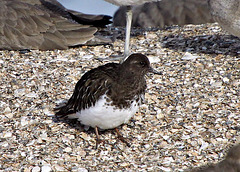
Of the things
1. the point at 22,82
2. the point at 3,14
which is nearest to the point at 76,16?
the point at 3,14

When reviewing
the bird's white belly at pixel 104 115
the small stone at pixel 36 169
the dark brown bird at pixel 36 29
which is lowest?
the small stone at pixel 36 169

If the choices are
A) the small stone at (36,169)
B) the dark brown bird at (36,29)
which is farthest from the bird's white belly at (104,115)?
the dark brown bird at (36,29)

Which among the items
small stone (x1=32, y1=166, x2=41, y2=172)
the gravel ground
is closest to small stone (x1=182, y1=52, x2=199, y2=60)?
the gravel ground

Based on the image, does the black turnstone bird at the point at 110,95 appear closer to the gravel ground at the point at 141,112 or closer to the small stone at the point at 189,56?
the gravel ground at the point at 141,112

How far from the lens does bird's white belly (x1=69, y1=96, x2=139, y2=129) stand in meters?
4.62

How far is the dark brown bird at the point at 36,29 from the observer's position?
694cm

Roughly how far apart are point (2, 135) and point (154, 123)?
5.54 feet

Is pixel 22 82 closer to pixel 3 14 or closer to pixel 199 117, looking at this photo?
pixel 3 14

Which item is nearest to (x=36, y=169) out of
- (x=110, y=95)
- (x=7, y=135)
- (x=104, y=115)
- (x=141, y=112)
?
(x=7, y=135)

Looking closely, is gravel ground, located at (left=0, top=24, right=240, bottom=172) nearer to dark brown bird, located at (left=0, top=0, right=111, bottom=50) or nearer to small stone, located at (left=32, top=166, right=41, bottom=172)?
small stone, located at (left=32, top=166, right=41, bottom=172)

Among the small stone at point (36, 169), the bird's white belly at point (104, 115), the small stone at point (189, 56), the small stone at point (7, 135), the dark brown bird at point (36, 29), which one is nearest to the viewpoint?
the small stone at point (36, 169)

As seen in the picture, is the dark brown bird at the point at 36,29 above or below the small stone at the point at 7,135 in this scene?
above

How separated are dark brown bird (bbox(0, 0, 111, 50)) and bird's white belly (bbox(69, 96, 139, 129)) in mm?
2410

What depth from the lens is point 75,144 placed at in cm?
485
